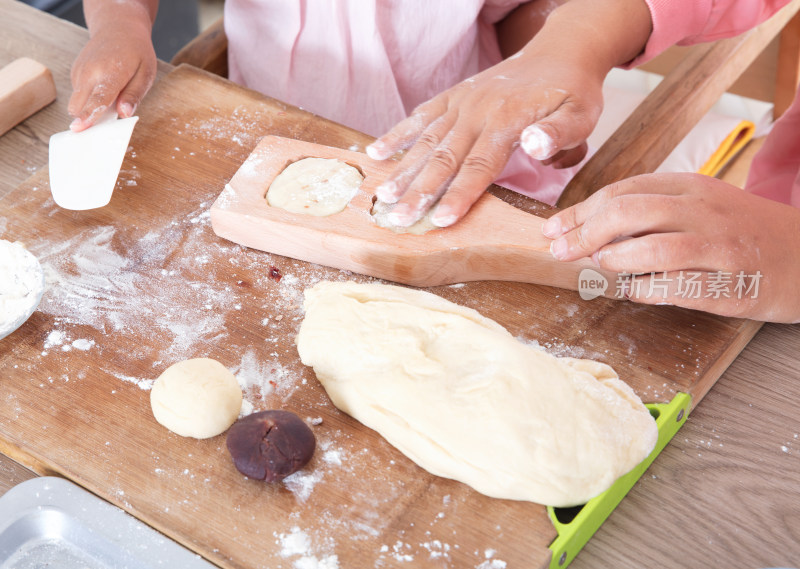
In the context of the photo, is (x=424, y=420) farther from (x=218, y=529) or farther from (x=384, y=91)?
(x=384, y=91)

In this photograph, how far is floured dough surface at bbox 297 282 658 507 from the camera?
0.91 meters

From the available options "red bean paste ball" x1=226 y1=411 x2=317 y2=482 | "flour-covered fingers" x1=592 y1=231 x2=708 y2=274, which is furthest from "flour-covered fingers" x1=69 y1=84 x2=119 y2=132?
"flour-covered fingers" x1=592 y1=231 x2=708 y2=274

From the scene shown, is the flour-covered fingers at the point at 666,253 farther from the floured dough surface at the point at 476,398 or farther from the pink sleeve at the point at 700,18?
the pink sleeve at the point at 700,18

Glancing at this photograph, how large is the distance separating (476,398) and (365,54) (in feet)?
2.99

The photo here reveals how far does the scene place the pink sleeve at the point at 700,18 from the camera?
1.40 metres

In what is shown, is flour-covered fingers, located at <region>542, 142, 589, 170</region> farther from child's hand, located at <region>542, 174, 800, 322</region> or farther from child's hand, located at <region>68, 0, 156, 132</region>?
child's hand, located at <region>68, 0, 156, 132</region>

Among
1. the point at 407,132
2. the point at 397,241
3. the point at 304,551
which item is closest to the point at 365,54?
the point at 407,132

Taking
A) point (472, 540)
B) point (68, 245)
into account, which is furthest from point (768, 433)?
point (68, 245)

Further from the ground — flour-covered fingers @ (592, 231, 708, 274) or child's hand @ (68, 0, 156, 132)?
flour-covered fingers @ (592, 231, 708, 274)

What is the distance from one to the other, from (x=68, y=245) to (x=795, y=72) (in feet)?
6.05

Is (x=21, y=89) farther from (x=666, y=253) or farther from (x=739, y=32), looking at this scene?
(x=739, y=32)

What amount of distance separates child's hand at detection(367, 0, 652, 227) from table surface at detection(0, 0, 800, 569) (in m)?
0.46

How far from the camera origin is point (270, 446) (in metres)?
0.92

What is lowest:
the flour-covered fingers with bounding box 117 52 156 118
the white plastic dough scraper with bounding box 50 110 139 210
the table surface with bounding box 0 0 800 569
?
the table surface with bounding box 0 0 800 569
